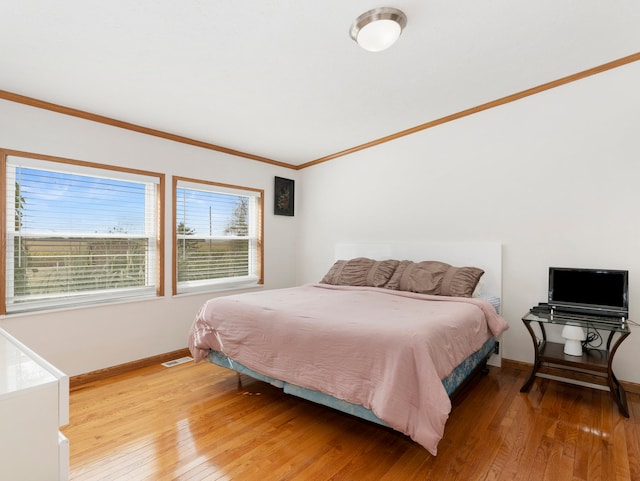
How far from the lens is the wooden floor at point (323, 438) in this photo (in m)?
1.75

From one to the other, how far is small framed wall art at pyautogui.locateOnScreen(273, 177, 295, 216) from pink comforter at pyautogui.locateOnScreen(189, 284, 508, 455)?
192 centimetres

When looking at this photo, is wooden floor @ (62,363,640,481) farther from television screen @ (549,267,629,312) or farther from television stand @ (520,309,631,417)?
television screen @ (549,267,629,312)

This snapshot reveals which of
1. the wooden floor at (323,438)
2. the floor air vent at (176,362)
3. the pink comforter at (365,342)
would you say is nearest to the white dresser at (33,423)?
the wooden floor at (323,438)

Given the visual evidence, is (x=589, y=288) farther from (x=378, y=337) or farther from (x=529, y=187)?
(x=378, y=337)

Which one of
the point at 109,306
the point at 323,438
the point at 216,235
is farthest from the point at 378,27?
the point at 109,306

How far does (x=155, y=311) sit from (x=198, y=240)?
0.87m

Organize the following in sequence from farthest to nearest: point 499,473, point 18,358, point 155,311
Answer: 1. point 155,311
2. point 499,473
3. point 18,358

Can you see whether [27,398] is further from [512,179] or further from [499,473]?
[512,179]

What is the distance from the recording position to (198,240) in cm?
386

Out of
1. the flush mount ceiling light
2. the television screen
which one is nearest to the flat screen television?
the television screen

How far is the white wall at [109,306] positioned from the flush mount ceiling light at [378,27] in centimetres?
230

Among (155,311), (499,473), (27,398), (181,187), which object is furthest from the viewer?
(181,187)

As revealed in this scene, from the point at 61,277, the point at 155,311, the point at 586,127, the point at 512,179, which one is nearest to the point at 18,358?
the point at 61,277

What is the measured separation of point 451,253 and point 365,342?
203cm
